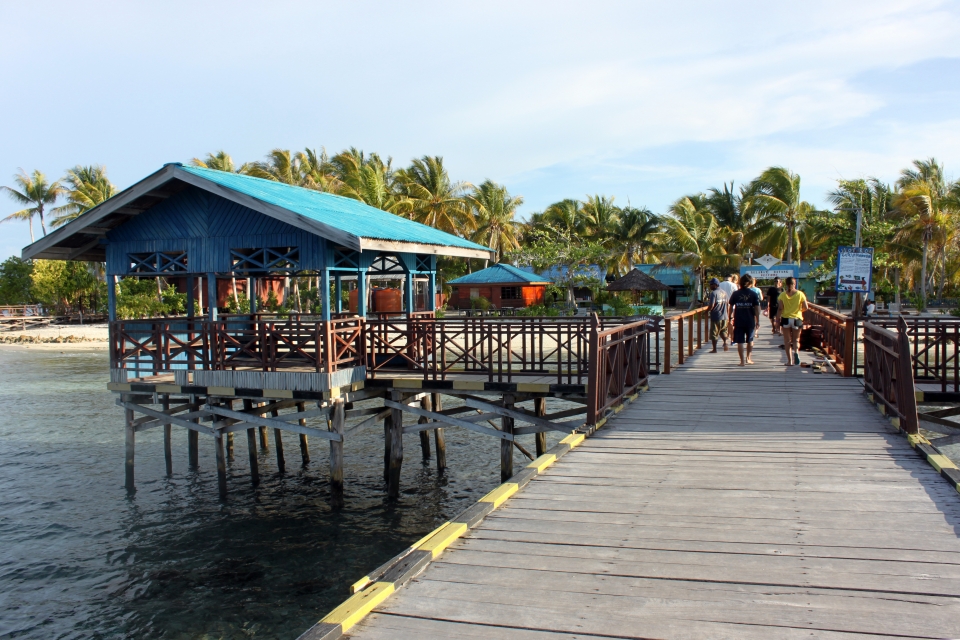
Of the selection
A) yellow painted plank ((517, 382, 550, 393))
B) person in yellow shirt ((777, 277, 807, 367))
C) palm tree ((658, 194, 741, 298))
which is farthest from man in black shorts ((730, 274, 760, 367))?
palm tree ((658, 194, 741, 298))

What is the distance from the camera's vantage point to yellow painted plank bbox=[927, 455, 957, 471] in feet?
21.1

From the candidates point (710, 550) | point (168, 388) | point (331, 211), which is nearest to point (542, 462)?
point (710, 550)

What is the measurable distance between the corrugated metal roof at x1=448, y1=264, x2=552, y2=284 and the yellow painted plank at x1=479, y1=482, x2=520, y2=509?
41.8 m

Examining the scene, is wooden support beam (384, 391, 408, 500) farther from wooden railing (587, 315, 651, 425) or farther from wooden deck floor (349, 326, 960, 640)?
wooden deck floor (349, 326, 960, 640)

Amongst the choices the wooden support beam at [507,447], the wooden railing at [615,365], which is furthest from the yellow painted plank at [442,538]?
the wooden support beam at [507,447]

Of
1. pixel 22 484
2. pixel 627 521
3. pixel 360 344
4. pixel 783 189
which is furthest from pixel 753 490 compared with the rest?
pixel 783 189

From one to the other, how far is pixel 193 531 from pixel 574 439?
767 cm

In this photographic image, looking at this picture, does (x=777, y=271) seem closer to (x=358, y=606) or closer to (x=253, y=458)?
(x=253, y=458)

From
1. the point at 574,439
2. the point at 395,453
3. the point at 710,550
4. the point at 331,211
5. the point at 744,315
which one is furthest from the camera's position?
the point at 331,211

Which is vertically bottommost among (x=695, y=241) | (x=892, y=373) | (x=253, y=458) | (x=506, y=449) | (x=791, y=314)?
(x=253, y=458)

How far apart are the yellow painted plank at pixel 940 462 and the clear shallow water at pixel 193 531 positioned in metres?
7.09

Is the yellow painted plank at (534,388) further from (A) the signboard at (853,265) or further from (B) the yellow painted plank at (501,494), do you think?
(A) the signboard at (853,265)

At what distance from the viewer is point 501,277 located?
4862 centimetres

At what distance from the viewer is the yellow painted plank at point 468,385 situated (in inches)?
471
